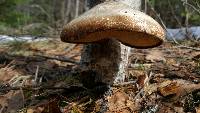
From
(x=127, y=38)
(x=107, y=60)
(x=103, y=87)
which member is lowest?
(x=103, y=87)

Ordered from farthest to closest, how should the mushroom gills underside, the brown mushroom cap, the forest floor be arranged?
1. the forest floor
2. the mushroom gills underside
3. the brown mushroom cap

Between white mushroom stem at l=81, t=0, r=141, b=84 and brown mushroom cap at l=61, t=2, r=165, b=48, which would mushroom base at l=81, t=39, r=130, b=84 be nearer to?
white mushroom stem at l=81, t=0, r=141, b=84

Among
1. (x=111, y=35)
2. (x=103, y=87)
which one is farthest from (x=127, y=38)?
(x=103, y=87)

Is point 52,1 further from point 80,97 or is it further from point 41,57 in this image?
point 80,97

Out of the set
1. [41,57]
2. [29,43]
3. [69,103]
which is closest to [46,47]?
[29,43]

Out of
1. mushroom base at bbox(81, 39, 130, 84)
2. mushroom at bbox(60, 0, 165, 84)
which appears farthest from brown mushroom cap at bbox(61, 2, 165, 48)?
mushroom base at bbox(81, 39, 130, 84)

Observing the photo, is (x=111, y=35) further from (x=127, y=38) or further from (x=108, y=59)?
(x=108, y=59)

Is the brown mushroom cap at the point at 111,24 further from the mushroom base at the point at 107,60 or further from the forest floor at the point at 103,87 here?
the forest floor at the point at 103,87
